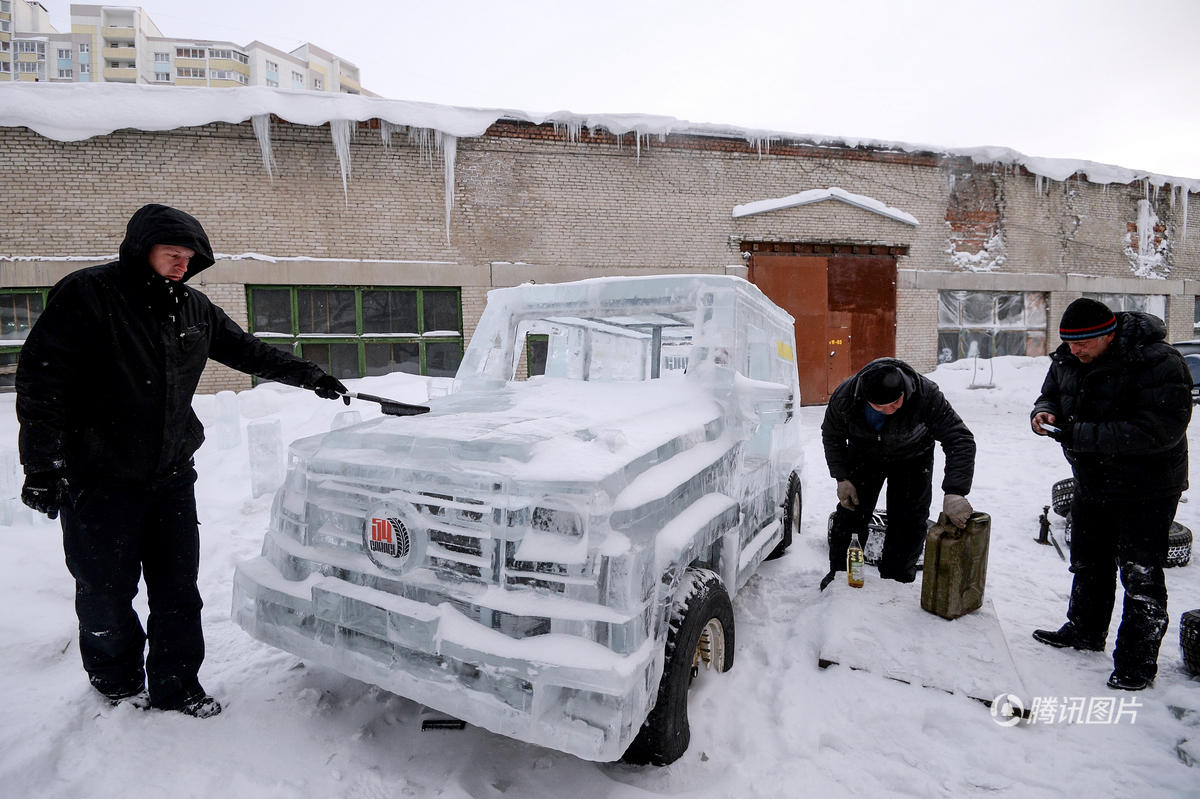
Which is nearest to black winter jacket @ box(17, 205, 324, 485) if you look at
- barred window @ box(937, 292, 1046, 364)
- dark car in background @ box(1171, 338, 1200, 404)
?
dark car in background @ box(1171, 338, 1200, 404)

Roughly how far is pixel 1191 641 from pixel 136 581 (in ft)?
15.5

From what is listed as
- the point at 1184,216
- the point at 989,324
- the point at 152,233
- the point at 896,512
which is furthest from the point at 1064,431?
the point at 1184,216

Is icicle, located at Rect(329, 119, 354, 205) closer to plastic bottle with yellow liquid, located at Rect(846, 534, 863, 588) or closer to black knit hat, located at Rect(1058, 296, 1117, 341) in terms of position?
plastic bottle with yellow liquid, located at Rect(846, 534, 863, 588)

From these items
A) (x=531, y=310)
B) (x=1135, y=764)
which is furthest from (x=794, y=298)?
(x=1135, y=764)

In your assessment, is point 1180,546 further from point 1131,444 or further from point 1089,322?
point 1089,322

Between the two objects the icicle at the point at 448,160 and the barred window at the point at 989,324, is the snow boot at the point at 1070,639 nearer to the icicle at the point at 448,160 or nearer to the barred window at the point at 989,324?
the icicle at the point at 448,160

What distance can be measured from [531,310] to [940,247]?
13659mm

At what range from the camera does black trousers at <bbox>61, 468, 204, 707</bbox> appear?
2.25 m

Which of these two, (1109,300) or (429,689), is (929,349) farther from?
(429,689)

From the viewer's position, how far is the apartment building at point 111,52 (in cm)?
6488

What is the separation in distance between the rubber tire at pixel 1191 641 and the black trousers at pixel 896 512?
1208mm

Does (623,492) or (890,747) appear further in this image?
(890,747)

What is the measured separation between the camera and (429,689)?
1944mm

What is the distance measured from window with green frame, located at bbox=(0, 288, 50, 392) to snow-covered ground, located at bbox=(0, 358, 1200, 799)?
29.7ft
